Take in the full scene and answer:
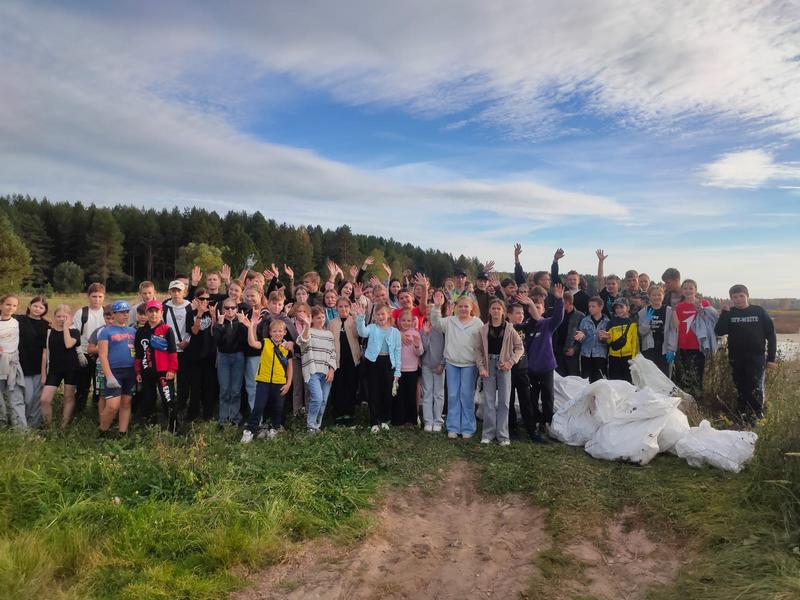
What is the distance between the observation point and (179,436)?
6.62 metres

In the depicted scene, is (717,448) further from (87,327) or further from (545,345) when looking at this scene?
(87,327)

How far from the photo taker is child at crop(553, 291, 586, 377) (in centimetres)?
867

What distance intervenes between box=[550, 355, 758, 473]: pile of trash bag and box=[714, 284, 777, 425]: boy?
1.79 metres

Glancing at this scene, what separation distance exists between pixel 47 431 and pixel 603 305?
8.51 metres

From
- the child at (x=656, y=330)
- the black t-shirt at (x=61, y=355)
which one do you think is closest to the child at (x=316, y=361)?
the black t-shirt at (x=61, y=355)

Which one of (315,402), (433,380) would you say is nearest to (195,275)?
(315,402)

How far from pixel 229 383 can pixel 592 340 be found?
5793mm

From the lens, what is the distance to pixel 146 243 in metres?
70.1

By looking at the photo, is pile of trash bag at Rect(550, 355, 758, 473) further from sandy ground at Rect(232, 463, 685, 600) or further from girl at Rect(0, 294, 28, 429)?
girl at Rect(0, 294, 28, 429)

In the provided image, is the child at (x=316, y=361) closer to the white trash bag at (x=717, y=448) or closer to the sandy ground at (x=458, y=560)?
the sandy ground at (x=458, y=560)

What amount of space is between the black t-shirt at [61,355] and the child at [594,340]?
7.64 meters

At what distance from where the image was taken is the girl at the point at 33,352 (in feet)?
23.3

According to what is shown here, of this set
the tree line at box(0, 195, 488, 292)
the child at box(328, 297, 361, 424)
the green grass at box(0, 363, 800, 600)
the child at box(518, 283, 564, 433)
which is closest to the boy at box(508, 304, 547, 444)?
the child at box(518, 283, 564, 433)

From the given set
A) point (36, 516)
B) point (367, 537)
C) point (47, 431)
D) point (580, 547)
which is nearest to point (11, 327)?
point (47, 431)
